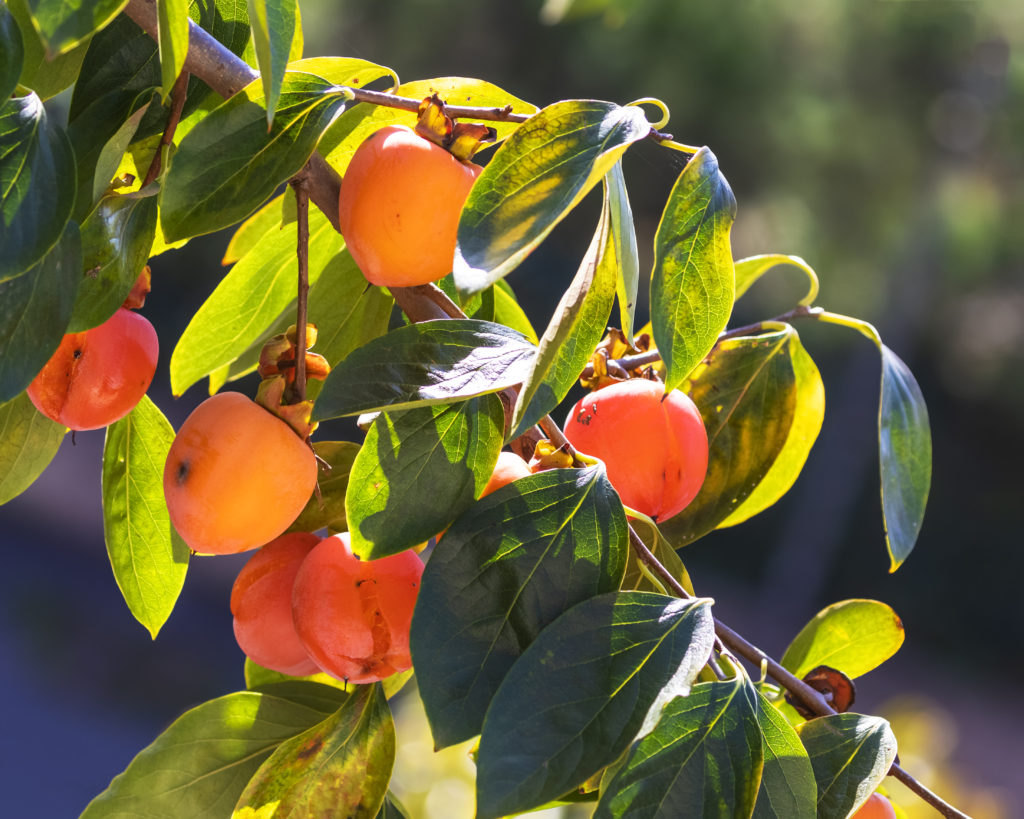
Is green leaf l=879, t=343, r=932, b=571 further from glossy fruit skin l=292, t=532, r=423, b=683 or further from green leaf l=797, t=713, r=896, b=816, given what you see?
glossy fruit skin l=292, t=532, r=423, b=683

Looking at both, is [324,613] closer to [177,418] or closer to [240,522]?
[240,522]

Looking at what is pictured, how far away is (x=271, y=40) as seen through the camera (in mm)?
236

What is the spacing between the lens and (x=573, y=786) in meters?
0.25

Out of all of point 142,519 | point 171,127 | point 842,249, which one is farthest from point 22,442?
point 842,249

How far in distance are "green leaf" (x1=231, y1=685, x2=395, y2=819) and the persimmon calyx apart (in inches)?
7.0

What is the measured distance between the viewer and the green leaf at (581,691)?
0.83 ft

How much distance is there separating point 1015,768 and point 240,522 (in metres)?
3.89

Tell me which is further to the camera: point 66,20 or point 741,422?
point 741,422

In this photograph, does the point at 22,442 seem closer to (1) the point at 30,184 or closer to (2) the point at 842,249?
(1) the point at 30,184

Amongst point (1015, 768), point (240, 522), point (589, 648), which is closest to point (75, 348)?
point (240, 522)

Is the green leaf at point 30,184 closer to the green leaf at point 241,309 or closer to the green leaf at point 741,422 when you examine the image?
the green leaf at point 241,309

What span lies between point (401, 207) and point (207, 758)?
0.67ft

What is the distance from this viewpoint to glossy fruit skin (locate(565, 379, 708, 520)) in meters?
0.35

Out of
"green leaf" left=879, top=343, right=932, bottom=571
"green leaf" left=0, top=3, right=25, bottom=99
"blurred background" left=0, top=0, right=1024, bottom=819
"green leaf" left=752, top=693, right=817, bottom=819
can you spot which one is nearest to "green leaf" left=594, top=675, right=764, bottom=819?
"green leaf" left=752, top=693, right=817, bottom=819
